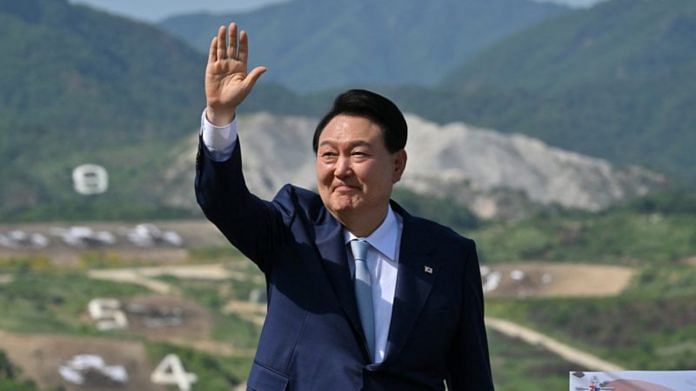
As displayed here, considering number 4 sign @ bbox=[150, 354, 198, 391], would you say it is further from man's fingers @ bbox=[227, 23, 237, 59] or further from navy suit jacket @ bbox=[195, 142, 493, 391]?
man's fingers @ bbox=[227, 23, 237, 59]

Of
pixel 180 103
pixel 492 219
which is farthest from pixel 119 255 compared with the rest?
pixel 180 103

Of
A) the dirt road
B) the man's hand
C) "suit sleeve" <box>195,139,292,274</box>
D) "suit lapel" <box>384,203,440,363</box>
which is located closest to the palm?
the man's hand

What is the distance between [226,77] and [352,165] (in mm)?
533

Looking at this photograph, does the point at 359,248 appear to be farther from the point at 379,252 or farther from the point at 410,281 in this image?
the point at 410,281

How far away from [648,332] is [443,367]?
164 ft

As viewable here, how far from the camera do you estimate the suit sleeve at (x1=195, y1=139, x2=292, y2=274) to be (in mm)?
5758

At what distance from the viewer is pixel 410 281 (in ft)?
19.5

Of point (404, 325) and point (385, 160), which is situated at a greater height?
point (385, 160)

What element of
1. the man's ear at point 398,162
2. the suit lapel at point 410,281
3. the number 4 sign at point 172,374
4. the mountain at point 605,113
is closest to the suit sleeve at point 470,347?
the suit lapel at point 410,281

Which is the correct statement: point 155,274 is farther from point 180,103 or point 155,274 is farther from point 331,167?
point 180,103

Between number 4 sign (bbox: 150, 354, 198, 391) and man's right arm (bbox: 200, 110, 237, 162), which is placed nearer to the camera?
man's right arm (bbox: 200, 110, 237, 162)

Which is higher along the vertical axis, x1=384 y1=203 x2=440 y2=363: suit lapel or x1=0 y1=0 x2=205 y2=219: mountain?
x1=0 y1=0 x2=205 y2=219: mountain

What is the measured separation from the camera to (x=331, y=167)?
5.80 meters

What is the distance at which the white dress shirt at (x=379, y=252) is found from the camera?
5.77m
